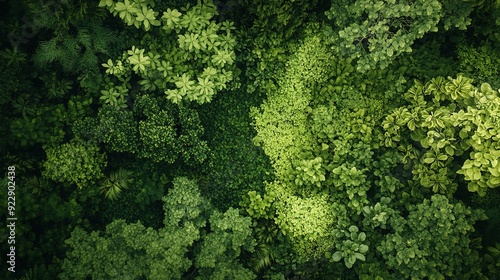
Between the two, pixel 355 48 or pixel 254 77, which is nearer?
pixel 355 48

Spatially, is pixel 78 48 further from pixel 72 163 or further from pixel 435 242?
pixel 435 242

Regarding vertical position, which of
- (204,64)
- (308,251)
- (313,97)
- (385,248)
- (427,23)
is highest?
(427,23)

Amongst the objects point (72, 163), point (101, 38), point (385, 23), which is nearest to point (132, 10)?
point (101, 38)

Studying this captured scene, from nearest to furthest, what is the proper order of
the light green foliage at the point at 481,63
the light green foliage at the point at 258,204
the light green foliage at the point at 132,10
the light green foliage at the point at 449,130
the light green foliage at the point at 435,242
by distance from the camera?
the light green foliage at the point at 449,130 < the light green foliage at the point at 132,10 < the light green foliage at the point at 435,242 < the light green foliage at the point at 481,63 < the light green foliage at the point at 258,204

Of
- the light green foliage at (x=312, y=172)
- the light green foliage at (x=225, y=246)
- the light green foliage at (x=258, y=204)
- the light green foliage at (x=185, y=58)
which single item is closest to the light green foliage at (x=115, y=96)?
the light green foliage at (x=185, y=58)

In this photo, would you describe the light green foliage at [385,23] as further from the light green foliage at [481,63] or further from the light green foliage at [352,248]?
the light green foliage at [352,248]

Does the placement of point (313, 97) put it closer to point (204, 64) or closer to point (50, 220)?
point (204, 64)

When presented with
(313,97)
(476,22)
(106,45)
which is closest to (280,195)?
(313,97)
